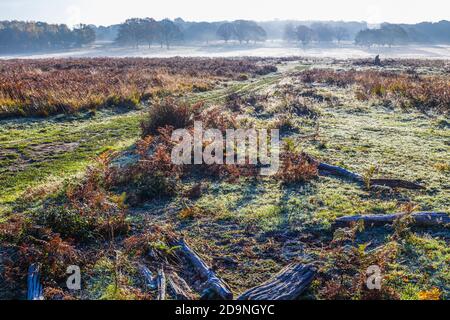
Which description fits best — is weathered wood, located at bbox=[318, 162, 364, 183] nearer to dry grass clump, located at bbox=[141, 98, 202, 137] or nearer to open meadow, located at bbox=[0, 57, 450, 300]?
open meadow, located at bbox=[0, 57, 450, 300]

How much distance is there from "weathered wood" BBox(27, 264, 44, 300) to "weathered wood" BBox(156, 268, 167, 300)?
1.42 metres

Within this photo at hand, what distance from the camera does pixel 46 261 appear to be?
5.13m

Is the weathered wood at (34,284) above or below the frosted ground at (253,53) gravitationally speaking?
below

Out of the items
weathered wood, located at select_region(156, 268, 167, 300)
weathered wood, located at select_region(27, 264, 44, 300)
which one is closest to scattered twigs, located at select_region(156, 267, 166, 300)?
weathered wood, located at select_region(156, 268, 167, 300)

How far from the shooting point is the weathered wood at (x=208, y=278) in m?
4.68

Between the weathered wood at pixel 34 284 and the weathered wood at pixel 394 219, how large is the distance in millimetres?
4622

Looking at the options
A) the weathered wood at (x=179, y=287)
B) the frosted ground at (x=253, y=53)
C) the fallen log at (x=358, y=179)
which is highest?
the frosted ground at (x=253, y=53)

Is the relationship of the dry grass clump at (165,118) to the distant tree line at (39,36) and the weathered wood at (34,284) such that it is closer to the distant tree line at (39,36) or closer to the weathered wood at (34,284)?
the weathered wood at (34,284)

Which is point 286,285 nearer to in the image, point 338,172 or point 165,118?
point 338,172

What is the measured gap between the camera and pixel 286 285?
477 cm

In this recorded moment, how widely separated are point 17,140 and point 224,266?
379 inches

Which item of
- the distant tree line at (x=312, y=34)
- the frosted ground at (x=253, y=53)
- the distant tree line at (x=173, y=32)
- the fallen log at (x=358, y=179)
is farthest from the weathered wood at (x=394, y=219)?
the distant tree line at (x=312, y=34)
